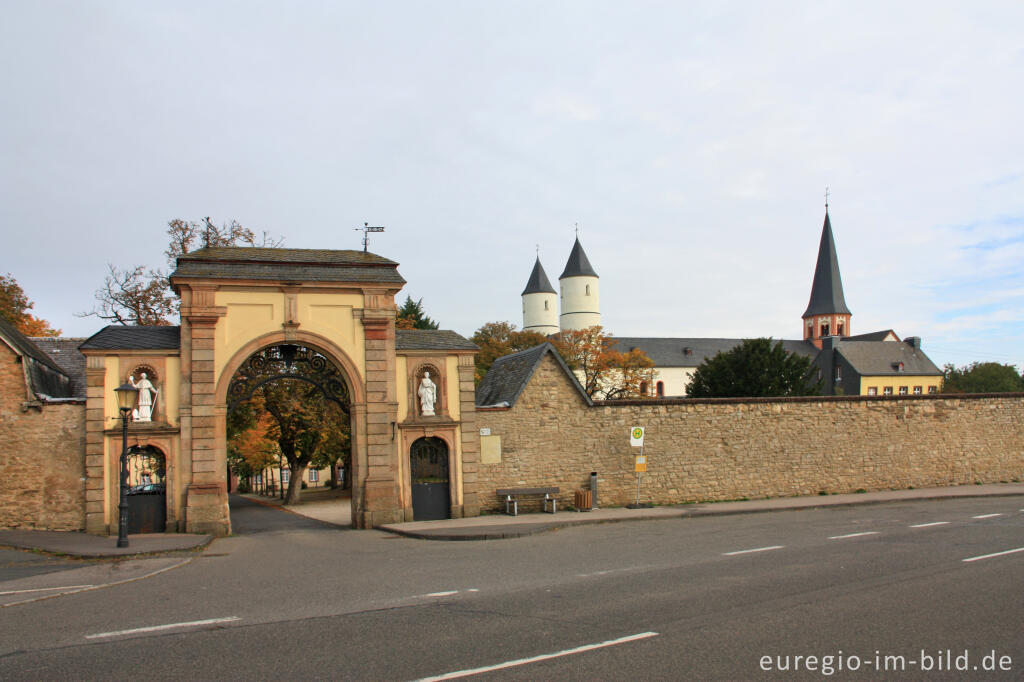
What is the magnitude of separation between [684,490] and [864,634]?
1621 cm

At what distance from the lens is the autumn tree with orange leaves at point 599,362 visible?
70625mm

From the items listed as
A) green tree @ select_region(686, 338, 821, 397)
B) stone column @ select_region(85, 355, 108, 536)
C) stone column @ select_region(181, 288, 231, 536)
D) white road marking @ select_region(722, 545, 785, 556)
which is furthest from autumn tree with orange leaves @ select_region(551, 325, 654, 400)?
white road marking @ select_region(722, 545, 785, 556)

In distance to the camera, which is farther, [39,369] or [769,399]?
[769,399]

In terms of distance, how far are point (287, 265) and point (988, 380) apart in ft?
344

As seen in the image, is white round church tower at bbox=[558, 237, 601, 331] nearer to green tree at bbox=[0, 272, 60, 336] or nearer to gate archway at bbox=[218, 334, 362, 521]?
green tree at bbox=[0, 272, 60, 336]

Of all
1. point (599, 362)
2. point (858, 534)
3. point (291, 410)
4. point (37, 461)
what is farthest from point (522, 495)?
point (599, 362)

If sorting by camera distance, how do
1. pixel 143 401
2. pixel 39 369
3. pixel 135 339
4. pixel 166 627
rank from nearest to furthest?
pixel 166 627
pixel 143 401
pixel 135 339
pixel 39 369

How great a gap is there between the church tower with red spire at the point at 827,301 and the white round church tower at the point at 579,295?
1246 inches

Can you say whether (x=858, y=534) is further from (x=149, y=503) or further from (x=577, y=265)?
(x=577, y=265)

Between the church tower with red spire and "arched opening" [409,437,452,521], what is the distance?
100m

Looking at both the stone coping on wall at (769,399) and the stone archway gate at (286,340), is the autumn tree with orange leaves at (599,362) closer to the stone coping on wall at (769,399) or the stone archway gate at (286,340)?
the stone coping on wall at (769,399)

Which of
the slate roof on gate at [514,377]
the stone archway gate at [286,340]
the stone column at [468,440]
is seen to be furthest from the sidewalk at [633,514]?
the slate roof on gate at [514,377]

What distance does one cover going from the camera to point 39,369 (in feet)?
63.9

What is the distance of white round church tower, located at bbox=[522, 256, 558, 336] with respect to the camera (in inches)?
4446
